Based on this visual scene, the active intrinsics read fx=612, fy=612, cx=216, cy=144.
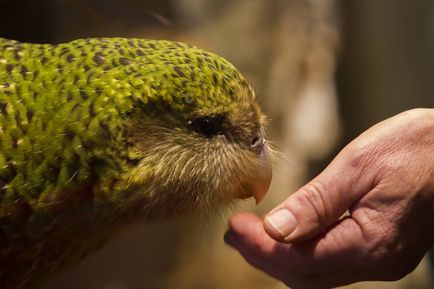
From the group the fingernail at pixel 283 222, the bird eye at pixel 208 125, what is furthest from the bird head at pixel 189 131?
the fingernail at pixel 283 222

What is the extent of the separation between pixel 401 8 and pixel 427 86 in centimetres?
58

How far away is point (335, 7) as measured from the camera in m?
2.45

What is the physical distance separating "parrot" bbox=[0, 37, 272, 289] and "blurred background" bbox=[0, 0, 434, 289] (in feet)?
0.44

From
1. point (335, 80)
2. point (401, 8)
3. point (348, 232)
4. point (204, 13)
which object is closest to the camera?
point (348, 232)

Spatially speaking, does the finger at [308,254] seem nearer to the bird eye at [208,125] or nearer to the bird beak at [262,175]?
the bird beak at [262,175]

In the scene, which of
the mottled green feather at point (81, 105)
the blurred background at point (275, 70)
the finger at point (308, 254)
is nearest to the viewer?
the mottled green feather at point (81, 105)

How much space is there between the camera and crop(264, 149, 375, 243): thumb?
1.05 metres

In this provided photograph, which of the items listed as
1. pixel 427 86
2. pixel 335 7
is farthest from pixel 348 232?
pixel 335 7

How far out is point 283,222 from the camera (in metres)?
1.05

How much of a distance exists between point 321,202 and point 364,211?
0.29 ft

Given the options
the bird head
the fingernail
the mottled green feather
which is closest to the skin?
the fingernail

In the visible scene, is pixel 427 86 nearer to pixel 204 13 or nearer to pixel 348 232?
pixel 348 232

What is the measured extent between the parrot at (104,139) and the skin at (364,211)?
0.49 feet

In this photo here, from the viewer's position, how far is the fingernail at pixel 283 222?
1.05 metres
